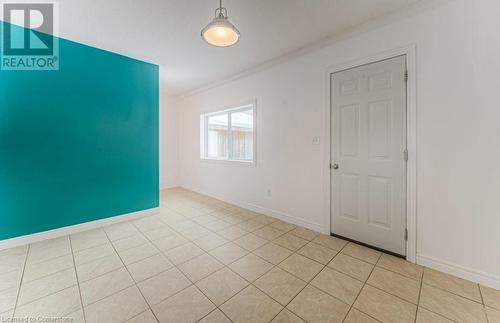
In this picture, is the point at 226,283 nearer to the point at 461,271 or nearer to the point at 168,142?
the point at 461,271

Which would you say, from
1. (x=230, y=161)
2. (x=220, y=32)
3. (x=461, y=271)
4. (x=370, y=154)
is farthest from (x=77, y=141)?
(x=461, y=271)

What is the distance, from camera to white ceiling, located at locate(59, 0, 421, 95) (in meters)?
2.08

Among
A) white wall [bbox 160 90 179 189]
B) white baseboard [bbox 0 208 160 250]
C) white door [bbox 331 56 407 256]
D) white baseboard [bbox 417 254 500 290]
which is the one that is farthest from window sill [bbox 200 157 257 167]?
white baseboard [bbox 417 254 500 290]

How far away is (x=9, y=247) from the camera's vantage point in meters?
2.41

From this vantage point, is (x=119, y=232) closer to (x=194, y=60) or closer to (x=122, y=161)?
(x=122, y=161)

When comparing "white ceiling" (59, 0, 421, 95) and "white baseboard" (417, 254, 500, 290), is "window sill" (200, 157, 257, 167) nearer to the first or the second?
"white ceiling" (59, 0, 421, 95)

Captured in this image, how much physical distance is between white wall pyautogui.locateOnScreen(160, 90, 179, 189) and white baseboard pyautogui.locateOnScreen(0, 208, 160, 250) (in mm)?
2303

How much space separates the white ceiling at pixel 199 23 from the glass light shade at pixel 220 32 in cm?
55

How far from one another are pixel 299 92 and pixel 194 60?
1898mm

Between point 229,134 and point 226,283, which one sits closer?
point 226,283

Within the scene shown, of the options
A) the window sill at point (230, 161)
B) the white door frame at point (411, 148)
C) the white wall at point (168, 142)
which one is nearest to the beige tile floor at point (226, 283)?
the white door frame at point (411, 148)

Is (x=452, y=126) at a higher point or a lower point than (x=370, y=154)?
higher

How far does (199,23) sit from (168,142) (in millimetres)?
3981

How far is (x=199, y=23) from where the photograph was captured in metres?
2.41
